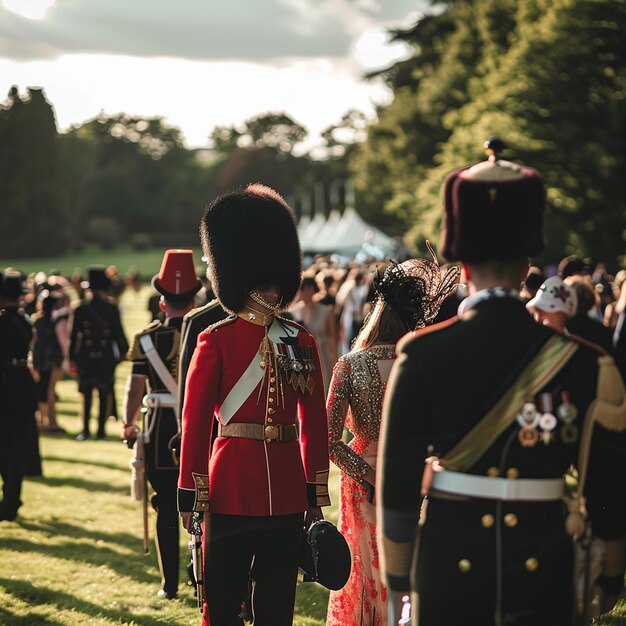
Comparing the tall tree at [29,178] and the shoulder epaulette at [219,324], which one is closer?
the shoulder epaulette at [219,324]

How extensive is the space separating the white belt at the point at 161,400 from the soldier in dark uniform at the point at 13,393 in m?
2.84

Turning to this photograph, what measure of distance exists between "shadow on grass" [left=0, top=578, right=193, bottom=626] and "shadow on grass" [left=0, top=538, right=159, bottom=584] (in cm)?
61

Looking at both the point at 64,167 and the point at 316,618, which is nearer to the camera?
the point at 316,618

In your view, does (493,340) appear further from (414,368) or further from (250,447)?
(250,447)

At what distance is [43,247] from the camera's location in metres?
83.7

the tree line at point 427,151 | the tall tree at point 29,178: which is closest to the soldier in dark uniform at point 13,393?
the tree line at point 427,151

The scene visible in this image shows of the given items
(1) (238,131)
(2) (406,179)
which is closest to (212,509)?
(2) (406,179)

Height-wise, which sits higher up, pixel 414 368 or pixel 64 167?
pixel 64 167

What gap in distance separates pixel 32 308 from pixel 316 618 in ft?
38.6

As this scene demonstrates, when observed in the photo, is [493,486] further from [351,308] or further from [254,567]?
[351,308]

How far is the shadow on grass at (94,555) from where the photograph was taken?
7711 mm

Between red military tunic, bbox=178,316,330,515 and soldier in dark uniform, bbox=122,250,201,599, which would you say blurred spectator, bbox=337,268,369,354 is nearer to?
soldier in dark uniform, bbox=122,250,201,599

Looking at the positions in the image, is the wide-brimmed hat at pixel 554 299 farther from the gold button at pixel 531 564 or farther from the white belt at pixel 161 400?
the gold button at pixel 531 564

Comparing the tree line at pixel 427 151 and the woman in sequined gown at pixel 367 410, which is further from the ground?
the tree line at pixel 427 151
